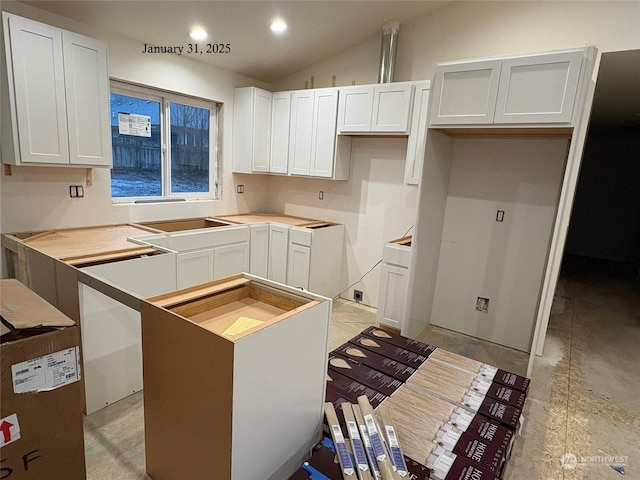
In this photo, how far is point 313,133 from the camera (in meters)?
3.99

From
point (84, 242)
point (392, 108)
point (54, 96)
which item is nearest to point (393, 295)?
point (392, 108)

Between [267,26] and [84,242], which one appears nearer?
[84,242]

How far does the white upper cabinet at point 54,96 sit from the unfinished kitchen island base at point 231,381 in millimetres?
1807

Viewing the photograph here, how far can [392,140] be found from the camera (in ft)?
12.6

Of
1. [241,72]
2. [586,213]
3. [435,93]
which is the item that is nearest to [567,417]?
[435,93]

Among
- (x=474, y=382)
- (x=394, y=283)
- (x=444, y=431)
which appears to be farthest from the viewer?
(x=394, y=283)

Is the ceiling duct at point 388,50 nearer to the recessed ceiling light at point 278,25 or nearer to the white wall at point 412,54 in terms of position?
the white wall at point 412,54

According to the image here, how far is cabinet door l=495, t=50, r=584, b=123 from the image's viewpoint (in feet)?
7.70

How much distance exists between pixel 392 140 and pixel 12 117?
3.17 metres

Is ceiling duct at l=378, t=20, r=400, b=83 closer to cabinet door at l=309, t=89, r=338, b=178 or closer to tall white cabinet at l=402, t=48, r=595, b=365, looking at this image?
cabinet door at l=309, t=89, r=338, b=178

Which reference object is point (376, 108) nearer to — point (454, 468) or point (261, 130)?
point (261, 130)

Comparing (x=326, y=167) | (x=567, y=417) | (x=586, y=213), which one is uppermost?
(x=326, y=167)

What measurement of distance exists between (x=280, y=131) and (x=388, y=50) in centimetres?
145

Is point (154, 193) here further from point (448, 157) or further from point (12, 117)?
point (448, 157)
